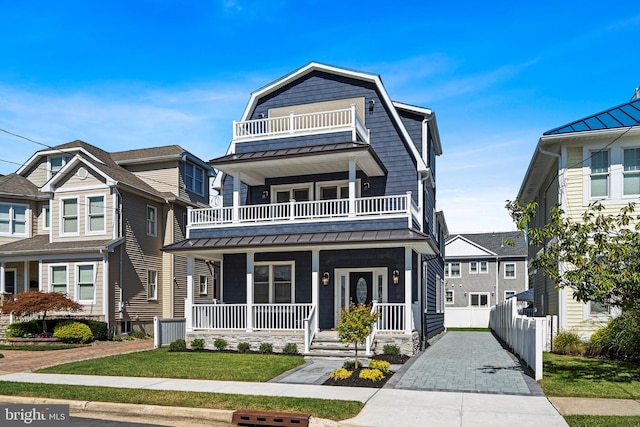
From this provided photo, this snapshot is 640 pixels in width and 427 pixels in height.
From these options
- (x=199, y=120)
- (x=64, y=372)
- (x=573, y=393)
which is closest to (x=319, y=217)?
(x=199, y=120)

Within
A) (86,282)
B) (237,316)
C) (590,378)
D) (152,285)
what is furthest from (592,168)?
(86,282)

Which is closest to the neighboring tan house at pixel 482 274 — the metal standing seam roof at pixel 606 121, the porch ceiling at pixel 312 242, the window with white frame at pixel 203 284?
the window with white frame at pixel 203 284

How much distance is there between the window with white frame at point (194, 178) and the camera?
29984mm

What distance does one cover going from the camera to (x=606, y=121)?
17797 millimetres

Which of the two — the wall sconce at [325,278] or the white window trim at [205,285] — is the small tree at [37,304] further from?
the wall sconce at [325,278]

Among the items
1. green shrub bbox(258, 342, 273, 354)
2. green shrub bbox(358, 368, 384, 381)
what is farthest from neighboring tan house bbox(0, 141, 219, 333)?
green shrub bbox(358, 368, 384, 381)

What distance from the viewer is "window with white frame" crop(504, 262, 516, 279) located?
154ft

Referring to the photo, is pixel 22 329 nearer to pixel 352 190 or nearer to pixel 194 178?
pixel 194 178

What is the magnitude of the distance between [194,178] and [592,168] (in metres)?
20.2

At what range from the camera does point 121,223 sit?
80.7 ft

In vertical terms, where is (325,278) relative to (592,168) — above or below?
below

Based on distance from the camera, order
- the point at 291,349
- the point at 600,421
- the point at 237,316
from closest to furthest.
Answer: the point at 600,421, the point at 291,349, the point at 237,316

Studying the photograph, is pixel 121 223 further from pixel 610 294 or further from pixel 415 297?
pixel 610 294

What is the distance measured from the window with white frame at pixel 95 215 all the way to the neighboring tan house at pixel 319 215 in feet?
19.4
